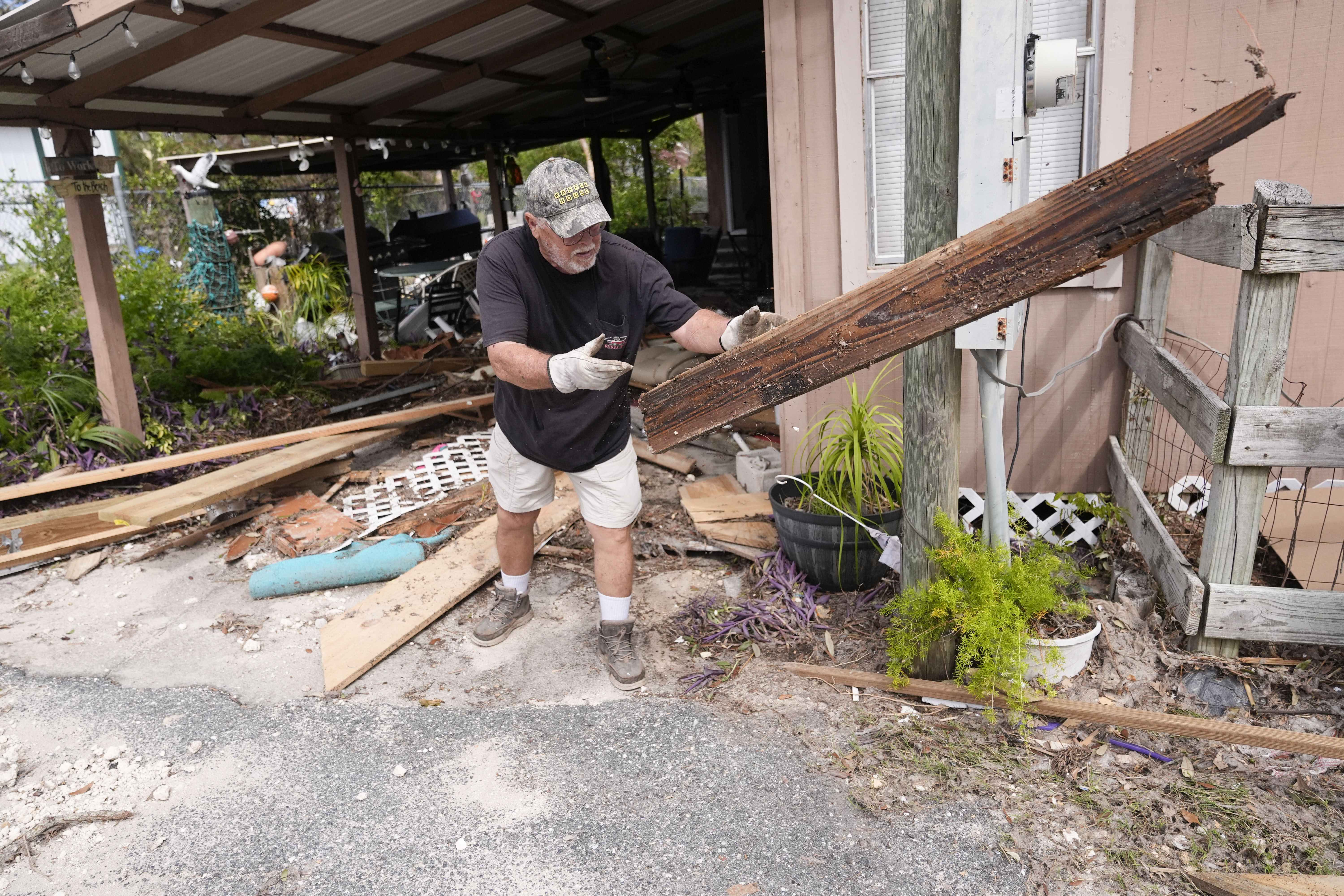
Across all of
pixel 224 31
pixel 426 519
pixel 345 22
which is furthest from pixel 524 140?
pixel 426 519

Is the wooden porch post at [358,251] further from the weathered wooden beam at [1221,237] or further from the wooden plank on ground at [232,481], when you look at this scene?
the weathered wooden beam at [1221,237]

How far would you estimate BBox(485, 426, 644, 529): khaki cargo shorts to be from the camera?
329 cm

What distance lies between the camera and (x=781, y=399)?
7.52ft

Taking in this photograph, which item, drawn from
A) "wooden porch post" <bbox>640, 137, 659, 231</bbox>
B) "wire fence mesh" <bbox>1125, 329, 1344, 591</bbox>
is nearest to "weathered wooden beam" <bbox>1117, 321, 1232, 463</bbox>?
"wire fence mesh" <bbox>1125, 329, 1344, 591</bbox>

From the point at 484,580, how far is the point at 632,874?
2.10 meters

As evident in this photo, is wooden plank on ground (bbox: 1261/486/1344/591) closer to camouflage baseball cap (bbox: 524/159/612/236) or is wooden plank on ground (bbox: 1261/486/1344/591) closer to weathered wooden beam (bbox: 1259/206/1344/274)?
weathered wooden beam (bbox: 1259/206/1344/274)

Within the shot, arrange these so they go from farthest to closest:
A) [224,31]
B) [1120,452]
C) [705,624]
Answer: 1. [224,31]
2. [1120,452]
3. [705,624]

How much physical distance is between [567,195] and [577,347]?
1.99 ft

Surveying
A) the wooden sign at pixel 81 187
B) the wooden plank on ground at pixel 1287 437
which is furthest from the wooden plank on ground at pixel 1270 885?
the wooden sign at pixel 81 187

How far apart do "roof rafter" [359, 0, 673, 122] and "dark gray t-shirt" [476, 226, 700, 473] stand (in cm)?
457

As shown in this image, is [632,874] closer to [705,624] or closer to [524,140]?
[705,624]

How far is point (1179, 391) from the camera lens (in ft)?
10.2

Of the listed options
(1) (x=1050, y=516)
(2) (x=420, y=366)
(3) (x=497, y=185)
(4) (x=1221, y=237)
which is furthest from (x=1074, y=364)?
(3) (x=497, y=185)

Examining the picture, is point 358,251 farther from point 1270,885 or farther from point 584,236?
point 1270,885
